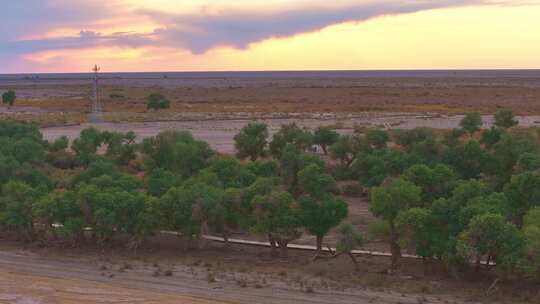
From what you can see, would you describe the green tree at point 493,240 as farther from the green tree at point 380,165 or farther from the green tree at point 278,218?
the green tree at point 380,165

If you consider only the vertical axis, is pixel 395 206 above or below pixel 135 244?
above

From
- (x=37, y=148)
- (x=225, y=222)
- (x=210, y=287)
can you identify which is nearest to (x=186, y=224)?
(x=225, y=222)

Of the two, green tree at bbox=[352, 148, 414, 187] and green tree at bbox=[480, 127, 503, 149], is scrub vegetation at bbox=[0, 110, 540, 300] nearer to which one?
green tree at bbox=[352, 148, 414, 187]

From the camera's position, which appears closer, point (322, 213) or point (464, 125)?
point (322, 213)

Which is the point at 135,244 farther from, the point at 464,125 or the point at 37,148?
the point at 464,125

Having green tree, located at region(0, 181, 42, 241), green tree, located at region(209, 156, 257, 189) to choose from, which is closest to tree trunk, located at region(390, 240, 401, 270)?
green tree, located at region(209, 156, 257, 189)

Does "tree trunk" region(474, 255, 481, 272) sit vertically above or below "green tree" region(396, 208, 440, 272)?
below

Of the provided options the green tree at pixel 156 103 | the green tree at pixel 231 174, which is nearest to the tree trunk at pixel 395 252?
the green tree at pixel 231 174
